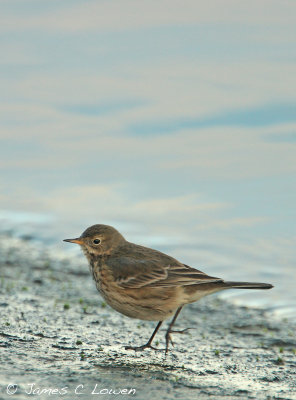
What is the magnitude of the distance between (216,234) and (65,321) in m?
5.81

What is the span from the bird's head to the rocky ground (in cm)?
87

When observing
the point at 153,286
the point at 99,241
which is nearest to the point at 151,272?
the point at 153,286

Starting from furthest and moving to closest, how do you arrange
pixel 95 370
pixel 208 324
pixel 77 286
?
pixel 77 286 → pixel 208 324 → pixel 95 370

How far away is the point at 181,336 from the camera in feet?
27.2

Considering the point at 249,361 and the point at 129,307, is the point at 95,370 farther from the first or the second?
the point at 249,361

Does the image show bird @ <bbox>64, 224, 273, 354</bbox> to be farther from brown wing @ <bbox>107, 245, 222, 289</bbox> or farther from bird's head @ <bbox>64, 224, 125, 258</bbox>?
bird's head @ <bbox>64, 224, 125, 258</bbox>

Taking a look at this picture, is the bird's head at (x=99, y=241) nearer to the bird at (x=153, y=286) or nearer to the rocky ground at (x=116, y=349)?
the bird at (x=153, y=286)

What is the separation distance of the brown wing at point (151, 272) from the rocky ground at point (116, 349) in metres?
0.68

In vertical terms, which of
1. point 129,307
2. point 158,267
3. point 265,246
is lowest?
point 129,307

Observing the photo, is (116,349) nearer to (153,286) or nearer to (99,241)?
(153,286)

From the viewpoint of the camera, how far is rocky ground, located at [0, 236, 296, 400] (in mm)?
5672

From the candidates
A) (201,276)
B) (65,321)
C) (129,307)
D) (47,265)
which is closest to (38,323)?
(65,321)

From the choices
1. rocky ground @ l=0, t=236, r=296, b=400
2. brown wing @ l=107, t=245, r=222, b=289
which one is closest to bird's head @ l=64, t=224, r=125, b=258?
brown wing @ l=107, t=245, r=222, b=289

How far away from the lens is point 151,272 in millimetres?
7254
